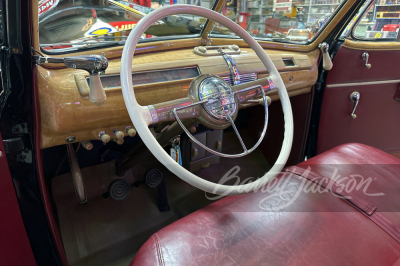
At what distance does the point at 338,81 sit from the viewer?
1.69 metres

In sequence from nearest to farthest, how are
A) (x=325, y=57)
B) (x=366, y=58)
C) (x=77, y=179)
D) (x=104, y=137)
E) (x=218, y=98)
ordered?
(x=218, y=98) < (x=104, y=137) < (x=77, y=179) < (x=325, y=57) < (x=366, y=58)

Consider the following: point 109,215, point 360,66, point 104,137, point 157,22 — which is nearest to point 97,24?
point 157,22

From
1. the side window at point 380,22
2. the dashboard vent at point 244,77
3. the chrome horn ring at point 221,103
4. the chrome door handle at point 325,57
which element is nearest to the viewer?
the chrome horn ring at point 221,103

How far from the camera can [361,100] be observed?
1.79 metres

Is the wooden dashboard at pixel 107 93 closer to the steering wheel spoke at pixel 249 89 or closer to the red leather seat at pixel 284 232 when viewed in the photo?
the steering wheel spoke at pixel 249 89

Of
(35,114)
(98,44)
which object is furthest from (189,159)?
(35,114)

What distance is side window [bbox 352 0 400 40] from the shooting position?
1.64m

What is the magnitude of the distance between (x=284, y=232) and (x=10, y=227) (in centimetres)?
85

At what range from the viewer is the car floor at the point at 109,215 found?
137 centimetres

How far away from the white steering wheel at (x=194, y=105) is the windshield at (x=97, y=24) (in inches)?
12.1

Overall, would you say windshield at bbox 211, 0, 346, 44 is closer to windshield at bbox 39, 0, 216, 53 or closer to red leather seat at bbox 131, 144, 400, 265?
windshield at bbox 39, 0, 216, 53

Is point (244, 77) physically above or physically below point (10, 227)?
above

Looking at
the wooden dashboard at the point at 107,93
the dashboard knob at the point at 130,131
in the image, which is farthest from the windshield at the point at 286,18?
the dashboard knob at the point at 130,131

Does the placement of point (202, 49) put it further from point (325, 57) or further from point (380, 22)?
point (380, 22)
